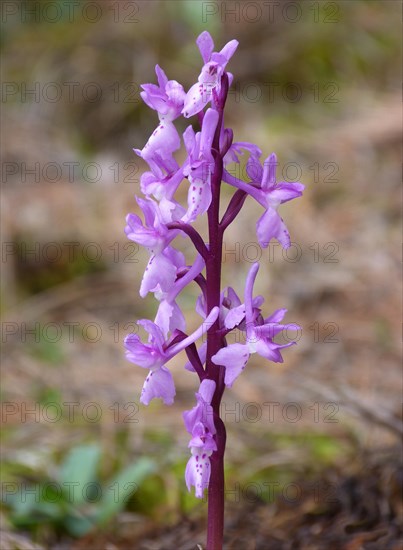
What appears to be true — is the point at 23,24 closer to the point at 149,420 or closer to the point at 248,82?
the point at 248,82

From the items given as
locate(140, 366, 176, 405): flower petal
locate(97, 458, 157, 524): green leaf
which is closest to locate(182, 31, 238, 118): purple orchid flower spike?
locate(140, 366, 176, 405): flower petal

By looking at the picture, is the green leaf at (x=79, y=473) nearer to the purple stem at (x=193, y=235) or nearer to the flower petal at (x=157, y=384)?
the flower petal at (x=157, y=384)

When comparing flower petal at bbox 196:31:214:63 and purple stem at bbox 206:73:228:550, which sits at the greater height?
flower petal at bbox 196:31:214:63

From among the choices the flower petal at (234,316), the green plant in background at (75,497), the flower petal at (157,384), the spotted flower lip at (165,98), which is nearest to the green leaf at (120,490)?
the green plant in background at (75,497)

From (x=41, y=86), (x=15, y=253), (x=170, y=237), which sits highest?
(x=41, y=86)

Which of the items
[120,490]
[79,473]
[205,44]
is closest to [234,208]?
[205,44]

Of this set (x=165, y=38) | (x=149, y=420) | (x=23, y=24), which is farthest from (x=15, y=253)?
(x=23, y=24)

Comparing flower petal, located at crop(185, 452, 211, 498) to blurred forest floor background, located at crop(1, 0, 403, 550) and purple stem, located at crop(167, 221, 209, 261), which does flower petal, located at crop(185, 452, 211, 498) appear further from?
blurred forest floor background, located at crop(1, 0, 403, 550)
